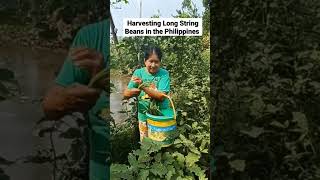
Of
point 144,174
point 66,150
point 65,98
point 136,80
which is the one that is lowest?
point 144,174

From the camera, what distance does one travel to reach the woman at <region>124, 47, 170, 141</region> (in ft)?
10.9

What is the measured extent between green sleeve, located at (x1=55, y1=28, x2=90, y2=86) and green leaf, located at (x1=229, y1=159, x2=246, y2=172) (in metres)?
1.04

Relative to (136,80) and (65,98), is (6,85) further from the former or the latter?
(136,80)

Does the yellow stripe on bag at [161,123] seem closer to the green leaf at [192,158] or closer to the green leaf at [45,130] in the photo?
the green leaf at [192,158]

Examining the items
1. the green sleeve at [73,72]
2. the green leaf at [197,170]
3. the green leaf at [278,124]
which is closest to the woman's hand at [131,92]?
the green sleeve at [73,72]

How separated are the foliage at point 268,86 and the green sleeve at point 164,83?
0.98 feet

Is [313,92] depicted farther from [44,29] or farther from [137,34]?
[44,29]

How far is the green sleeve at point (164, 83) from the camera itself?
336 cm

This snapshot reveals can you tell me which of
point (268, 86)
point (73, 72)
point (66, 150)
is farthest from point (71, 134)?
point (268, 86)

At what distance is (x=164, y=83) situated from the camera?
133 inches

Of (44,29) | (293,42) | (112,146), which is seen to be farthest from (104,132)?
(293,42)

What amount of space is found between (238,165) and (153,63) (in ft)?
2.83

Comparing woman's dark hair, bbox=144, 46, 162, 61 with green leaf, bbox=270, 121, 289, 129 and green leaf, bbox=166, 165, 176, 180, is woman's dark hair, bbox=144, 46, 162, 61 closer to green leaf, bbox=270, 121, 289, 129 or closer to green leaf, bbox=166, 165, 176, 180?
green leaf, bbox=166, 165, 176, 180

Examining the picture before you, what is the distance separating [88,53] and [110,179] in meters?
0.74
